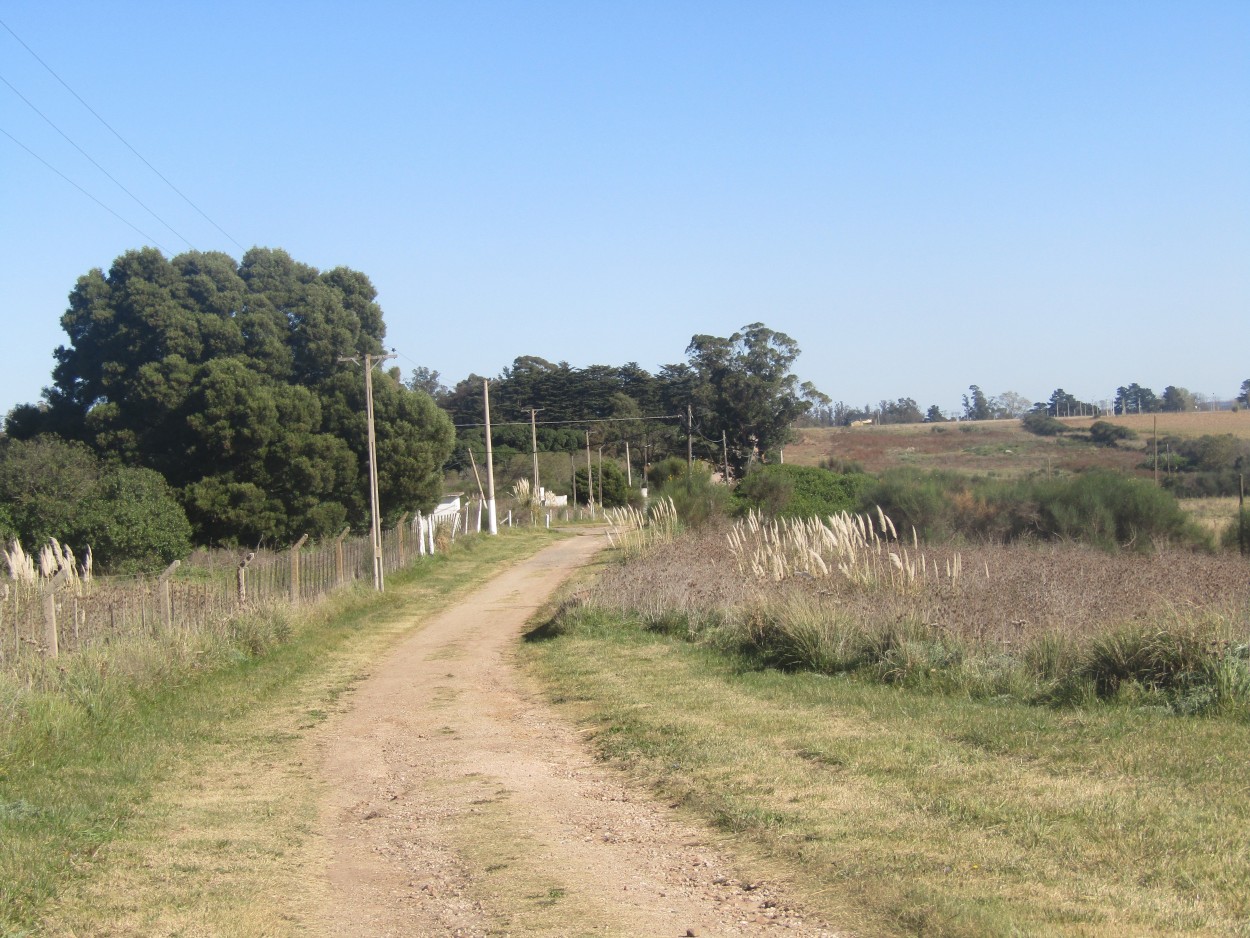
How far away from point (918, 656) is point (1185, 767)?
4.35 m

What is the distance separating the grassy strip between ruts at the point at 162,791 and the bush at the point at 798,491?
21.2 m

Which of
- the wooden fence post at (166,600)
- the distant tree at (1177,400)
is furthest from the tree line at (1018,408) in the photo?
the wooden fence post at (166,600)

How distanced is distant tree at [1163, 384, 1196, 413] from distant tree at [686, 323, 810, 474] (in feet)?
181

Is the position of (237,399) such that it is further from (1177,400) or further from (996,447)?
(1177,400)

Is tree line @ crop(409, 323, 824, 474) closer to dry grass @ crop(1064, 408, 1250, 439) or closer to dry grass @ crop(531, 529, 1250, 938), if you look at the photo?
dry grass @ crop(1064, 408, 1250, 439)

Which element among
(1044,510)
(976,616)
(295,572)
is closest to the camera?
(976,616)

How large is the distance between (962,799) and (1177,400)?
110 meters

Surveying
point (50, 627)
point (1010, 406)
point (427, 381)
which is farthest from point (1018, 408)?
point (50, 627)

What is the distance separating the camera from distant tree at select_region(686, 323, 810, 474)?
65000 millimetres

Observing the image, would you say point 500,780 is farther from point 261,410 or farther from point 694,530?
point 261,410

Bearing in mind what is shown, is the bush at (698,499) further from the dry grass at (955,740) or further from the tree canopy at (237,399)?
the dry grass at (955,740)

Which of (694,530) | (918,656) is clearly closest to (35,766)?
(918,656)

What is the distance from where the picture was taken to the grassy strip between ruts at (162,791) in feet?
19.3

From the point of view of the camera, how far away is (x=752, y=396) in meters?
65.2
